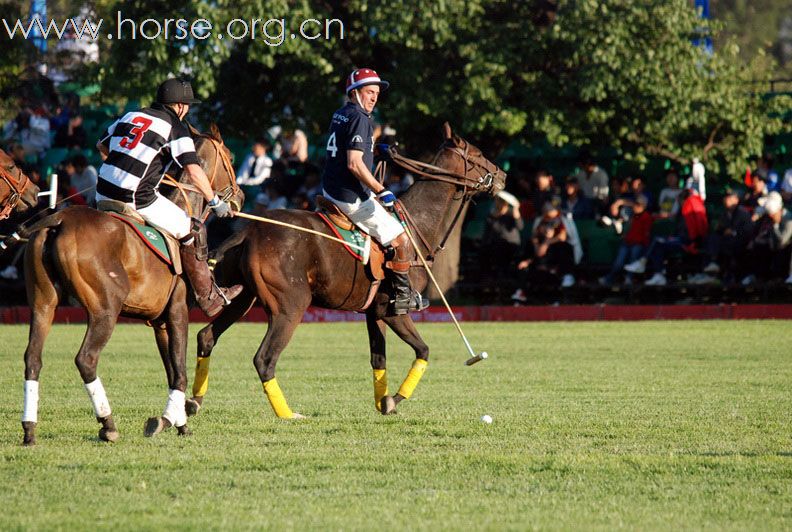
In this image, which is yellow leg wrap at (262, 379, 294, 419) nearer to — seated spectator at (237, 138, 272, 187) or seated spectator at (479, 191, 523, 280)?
seated spectator at (479, 191, 523, 280)

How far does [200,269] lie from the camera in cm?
893

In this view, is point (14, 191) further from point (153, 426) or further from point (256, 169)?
point (256, 169)

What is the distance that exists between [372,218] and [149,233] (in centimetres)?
220

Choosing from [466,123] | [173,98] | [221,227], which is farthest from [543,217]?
[173,98]

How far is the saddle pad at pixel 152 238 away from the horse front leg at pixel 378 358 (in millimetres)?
2257

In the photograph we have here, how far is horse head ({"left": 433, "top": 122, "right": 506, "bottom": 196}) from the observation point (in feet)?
36.1

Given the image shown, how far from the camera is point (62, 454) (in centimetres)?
764

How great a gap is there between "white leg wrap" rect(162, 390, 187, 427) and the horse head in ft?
11.5

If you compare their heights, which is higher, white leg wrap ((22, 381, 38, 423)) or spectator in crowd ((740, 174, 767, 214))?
white leg wrap ((22, 381, 38, 423))

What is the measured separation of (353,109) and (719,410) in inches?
141

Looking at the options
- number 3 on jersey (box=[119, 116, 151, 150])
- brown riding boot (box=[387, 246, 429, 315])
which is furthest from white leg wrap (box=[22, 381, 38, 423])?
brown riding boot (box=[387, 246, 429, 315])

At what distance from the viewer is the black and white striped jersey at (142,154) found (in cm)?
845

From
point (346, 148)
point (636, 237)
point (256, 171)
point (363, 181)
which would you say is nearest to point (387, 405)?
point (363, 181)

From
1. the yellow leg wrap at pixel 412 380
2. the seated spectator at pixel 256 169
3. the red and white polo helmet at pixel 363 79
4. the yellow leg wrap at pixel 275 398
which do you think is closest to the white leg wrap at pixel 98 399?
the yellow leg wrap at pixel 275 398
